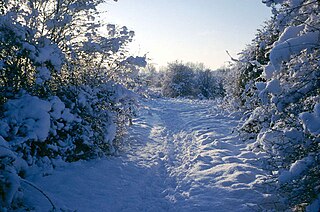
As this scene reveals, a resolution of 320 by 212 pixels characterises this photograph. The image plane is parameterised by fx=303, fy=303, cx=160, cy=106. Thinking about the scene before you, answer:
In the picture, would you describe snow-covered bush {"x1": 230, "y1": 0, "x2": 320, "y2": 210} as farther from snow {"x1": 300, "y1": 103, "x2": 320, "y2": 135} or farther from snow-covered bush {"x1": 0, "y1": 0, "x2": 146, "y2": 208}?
snow-covered bush {"x1": 0, "y1": 0, "x2": 146, "y2": 208}

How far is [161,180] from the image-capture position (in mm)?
7887

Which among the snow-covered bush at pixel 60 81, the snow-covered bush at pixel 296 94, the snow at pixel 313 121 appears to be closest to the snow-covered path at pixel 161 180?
the snow-covered bush at pixel 60 81

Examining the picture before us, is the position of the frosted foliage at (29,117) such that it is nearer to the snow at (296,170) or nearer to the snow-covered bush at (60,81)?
the snow-covered bush at (60,81)

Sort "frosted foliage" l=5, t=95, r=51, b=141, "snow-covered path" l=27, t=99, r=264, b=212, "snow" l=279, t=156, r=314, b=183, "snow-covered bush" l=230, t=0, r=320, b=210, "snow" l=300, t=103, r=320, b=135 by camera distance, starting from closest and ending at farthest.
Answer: "snow" l=300, t=103, r=320, b=135 < "snow" l=279, t=156, r=314, b=183 < "snow-covered bush" l=230, t=0, r=320, b=210 < "snow-covered path" l=27, t=99, r=264, b=212 < "frosted foliage" l=5, t=95, r=51, b=141

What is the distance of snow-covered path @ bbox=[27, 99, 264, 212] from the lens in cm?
598

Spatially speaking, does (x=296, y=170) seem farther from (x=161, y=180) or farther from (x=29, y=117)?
(x=29, y=117)

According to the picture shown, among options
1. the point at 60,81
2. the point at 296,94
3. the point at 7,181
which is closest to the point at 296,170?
the point at 296,94

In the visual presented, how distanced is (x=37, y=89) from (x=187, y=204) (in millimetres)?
4519

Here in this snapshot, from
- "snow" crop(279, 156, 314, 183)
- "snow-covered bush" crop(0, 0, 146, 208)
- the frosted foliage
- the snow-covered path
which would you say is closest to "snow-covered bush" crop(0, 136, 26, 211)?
"snow-covered bush" crop(0, 0, 146, 208)

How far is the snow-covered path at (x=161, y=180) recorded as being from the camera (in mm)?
5980

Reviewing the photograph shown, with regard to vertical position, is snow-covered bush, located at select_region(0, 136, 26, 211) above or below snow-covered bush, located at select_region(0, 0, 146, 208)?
below

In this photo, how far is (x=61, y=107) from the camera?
7.27m

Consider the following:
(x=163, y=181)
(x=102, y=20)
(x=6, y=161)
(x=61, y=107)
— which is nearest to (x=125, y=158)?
(x=163, y=181)

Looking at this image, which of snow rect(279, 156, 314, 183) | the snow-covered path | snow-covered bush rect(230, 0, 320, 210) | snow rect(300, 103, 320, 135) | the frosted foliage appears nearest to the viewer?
snow rect(300, 103, 320, 135)
